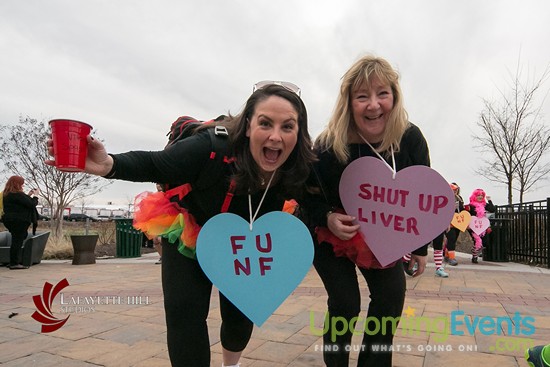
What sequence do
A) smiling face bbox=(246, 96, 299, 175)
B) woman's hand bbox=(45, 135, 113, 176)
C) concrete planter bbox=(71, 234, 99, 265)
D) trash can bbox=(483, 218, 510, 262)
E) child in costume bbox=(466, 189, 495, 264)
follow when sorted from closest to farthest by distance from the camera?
1. woman's hand bbox=(45, 135, 113, 176)
2. smiling face bbox=(246, 96, 299, 175)
3. concrete planter bbox=(71, 234, 99, 265)
4. child in costume bbox=(466, 189, 495, 264)
5. trash can bbox=(483, 218, 510, 262)

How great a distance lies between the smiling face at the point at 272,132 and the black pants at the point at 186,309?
1.85 feet

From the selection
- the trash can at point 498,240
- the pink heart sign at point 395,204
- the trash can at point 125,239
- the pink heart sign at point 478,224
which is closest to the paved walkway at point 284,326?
the pink heart sign at point 395,204

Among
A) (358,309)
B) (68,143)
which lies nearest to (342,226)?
(358,309)

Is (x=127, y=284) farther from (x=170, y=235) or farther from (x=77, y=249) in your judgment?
(x=170, y=235)

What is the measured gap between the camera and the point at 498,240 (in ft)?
29.1

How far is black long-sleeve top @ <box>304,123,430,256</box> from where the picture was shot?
2.13 m

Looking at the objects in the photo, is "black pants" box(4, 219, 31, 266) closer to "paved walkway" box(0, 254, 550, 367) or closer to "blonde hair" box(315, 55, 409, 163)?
"paved walkway" box(0, 254, 550, 367)

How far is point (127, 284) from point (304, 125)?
4.76m

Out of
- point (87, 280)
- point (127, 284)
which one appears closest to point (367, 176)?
point (127, 284)

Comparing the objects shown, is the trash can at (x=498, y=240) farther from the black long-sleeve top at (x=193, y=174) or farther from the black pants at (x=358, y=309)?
the black long-sleeve top at (x=193, y=174)

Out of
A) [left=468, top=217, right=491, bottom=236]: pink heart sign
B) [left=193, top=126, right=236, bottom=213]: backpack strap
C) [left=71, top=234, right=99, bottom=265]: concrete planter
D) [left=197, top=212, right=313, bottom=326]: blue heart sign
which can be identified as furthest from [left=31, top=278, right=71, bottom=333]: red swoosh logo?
[left=468, top=217, right=491, bottom=236]: pink heart sign

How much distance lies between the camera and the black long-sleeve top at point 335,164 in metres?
2.13

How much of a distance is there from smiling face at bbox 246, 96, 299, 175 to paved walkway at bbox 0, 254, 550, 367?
1.45 metres

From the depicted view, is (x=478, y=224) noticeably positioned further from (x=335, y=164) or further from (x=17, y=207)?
(x=17, y=207)
